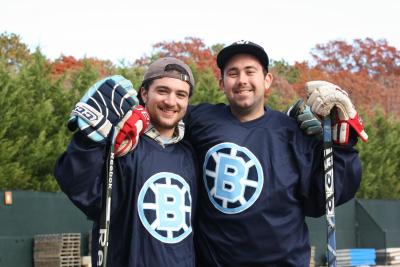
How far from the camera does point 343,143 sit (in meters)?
4.18

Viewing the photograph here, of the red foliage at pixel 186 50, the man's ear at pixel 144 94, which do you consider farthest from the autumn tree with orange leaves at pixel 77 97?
the man's ear at pixel 144 94

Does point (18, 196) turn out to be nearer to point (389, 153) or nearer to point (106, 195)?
point (106, 195)

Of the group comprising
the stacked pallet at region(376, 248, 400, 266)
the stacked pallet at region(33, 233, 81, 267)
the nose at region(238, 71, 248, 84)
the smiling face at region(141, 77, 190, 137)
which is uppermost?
the nose at region(238, 71, 248, 84)

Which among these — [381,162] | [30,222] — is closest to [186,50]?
[381,162]

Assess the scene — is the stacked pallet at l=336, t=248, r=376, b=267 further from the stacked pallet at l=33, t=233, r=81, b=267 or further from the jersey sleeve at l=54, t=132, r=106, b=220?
the jersey sleeve at l=54, t=132, r=106, b=220

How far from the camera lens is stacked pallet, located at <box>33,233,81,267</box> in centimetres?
1117

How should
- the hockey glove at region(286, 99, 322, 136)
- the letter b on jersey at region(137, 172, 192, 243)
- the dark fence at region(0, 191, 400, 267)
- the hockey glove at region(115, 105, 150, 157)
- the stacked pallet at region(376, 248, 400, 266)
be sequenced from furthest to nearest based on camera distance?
the stacked pallet at region(376, 248, 400, 266) → the dark fence at region(0, 191, 400, 267) → the hockey glove at region(286, 99, 322, 136) → the letter b on jersey at region(137, 172, 192, 243) → the hockey glove at region(115, 105, 150, 157)

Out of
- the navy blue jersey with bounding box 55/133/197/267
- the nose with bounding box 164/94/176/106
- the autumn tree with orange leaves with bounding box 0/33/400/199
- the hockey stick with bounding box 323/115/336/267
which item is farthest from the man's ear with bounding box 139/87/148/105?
the autumn tree with orange leaves with bounding box 0/33/400/199

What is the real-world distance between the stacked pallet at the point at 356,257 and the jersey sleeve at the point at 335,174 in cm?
1368

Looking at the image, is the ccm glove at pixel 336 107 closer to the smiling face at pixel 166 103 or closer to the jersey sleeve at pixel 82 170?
the smiling face at pixel 166 103

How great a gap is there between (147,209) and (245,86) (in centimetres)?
93

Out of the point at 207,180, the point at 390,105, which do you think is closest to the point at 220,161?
the point at 207,180

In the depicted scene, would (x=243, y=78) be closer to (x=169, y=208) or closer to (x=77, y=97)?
(x=169, y=208)

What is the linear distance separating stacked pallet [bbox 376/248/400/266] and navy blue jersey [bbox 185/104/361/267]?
1538 cm
